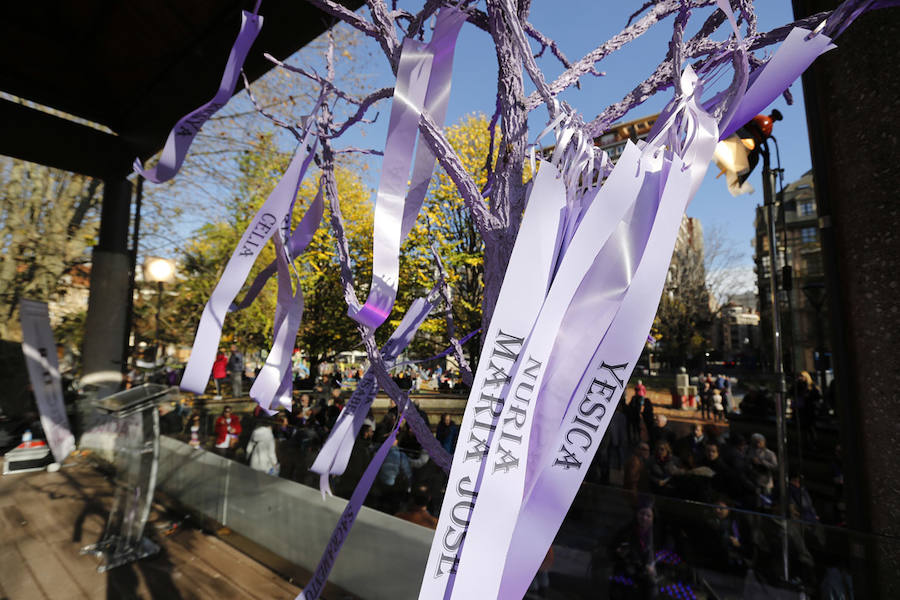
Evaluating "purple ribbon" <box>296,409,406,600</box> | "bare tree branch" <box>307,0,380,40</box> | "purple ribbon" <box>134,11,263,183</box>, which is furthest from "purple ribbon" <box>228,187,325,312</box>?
"purple ribbon" <box>296,409,406,600</box>

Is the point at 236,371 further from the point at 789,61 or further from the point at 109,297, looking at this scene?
the point at 789,61

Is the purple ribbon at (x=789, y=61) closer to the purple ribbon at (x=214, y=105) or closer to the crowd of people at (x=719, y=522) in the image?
the purple ribbon at (x=214, y=105)

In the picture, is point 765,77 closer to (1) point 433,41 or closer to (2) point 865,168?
(1) point 433,41

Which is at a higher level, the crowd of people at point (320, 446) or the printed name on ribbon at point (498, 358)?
the printed name on ribbon at point (498, 358)

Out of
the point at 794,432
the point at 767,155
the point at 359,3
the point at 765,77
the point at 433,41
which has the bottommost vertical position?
the point at 794,432

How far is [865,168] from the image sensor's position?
6.92 ft

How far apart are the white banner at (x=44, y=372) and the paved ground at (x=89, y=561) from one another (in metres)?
0.51

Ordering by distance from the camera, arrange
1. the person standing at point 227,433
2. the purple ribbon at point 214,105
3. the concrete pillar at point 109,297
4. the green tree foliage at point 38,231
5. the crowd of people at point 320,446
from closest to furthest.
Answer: the purple ribbon at point 214,105, the crowd of people at point 320,446, the person standing at point 227,433, the concrete pillar at point 109,297, the green tree foliage at point 38,231

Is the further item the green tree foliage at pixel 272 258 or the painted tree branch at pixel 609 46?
the green tree foliage at pixel 272 258

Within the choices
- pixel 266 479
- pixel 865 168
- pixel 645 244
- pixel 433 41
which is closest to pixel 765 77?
pixel 645 244

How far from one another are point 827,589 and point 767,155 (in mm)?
2611

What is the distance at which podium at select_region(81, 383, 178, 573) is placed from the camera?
4156 mm

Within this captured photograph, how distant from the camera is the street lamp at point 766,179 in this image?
2746mm

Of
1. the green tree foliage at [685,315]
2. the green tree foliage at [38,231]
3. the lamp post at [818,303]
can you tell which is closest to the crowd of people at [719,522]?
the lamp post at [818,303]
